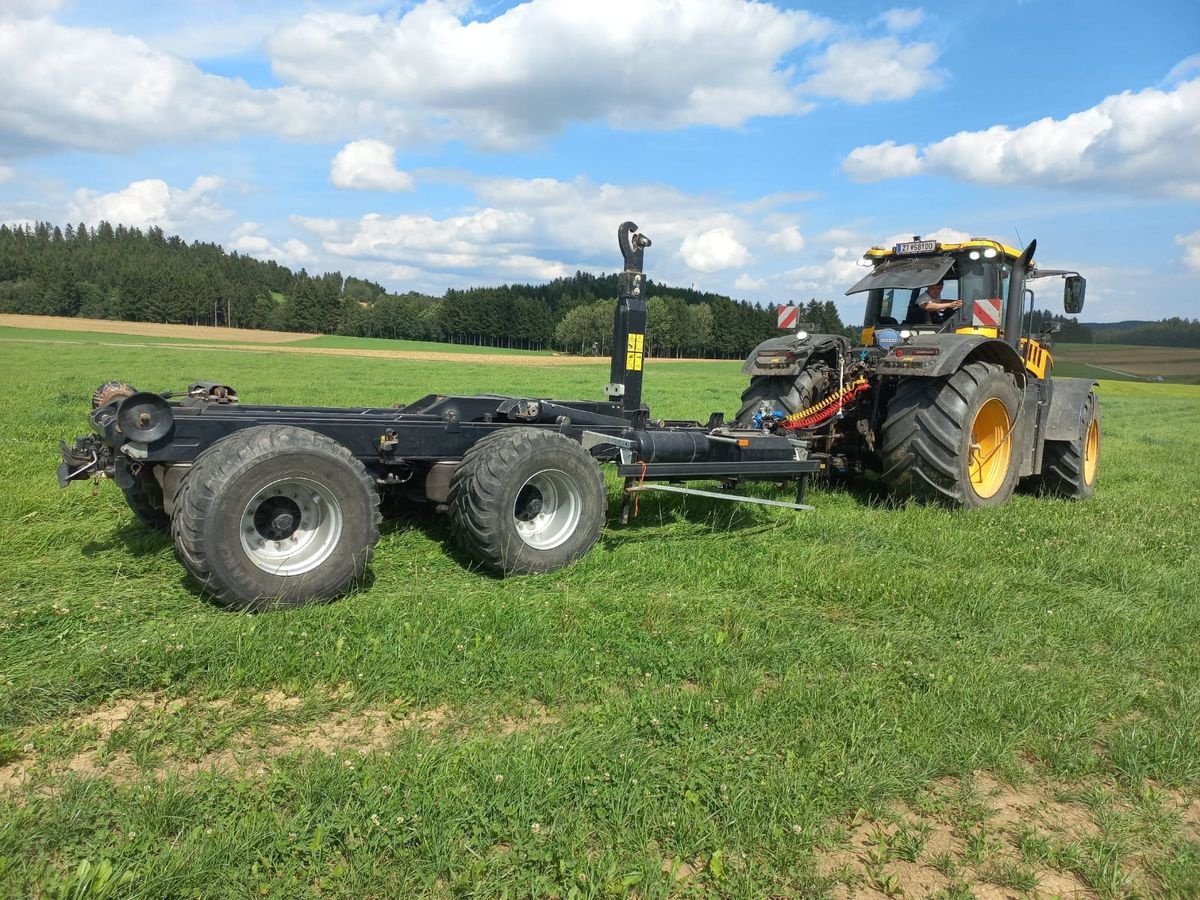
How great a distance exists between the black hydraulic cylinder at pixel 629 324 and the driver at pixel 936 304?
3.29m

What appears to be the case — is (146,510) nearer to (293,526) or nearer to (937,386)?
(293,526)

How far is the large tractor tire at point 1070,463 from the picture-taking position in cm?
892

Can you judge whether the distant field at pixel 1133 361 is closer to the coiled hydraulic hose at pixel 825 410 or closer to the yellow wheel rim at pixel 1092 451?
the yellow wheel rim at pixel 1092 451

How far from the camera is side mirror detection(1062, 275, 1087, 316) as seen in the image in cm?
874

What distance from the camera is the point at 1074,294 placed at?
879 cm

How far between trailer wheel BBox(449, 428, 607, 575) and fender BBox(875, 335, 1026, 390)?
3174mm

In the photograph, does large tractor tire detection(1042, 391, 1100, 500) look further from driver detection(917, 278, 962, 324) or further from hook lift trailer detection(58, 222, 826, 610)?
hook lift trailer detection(58, 222, 826, 610)

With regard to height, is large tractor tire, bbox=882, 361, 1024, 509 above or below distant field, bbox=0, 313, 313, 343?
below

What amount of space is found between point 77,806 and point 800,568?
4162 mm

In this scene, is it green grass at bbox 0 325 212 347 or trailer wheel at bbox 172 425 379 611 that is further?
green grass at bbox 0 325 212 347

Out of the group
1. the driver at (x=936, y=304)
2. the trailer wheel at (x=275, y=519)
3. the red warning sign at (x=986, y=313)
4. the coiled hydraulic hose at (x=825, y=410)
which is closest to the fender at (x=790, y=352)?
the coiled hydraulic hose at (x=825, y=410)

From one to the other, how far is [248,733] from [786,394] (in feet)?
20.4

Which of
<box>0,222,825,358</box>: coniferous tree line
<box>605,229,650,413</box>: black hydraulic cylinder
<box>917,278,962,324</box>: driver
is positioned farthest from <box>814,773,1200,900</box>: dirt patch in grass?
<box>0,222,825,358</box>: coniferous tree line

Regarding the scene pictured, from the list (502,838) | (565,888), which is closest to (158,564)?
(502,838)
